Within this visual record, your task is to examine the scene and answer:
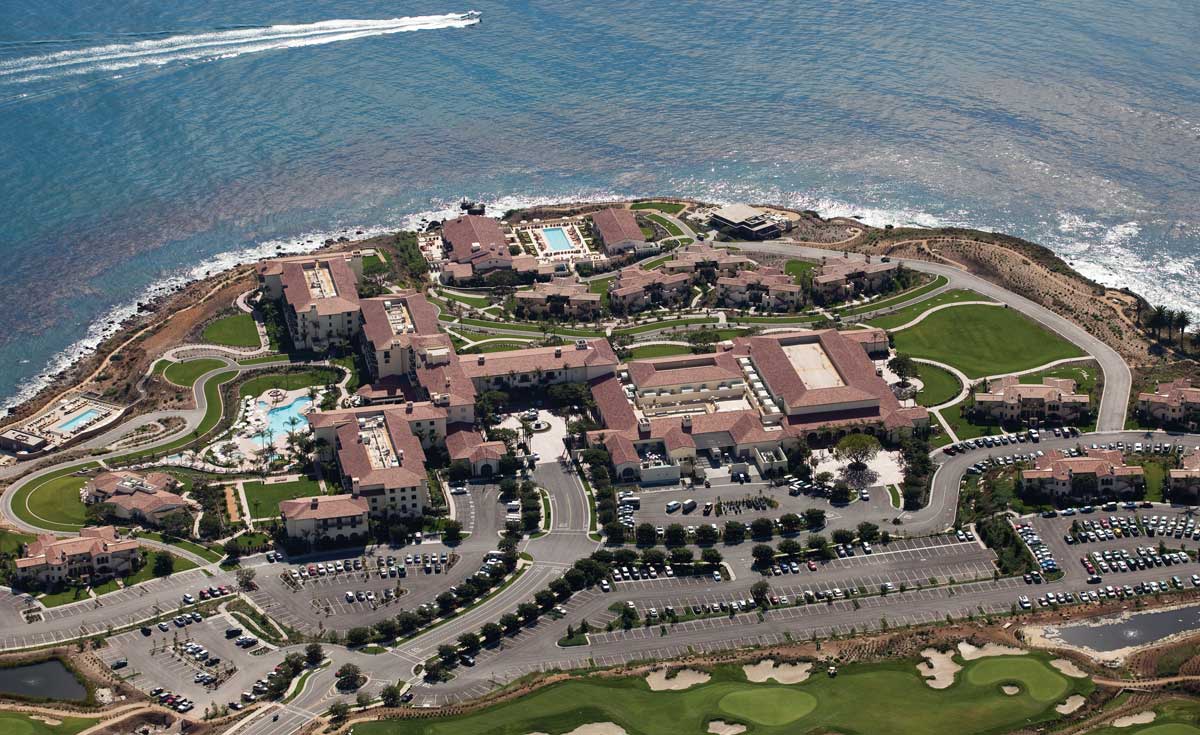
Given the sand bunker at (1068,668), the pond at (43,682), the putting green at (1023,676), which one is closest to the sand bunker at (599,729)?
the putting green at (1023,676)

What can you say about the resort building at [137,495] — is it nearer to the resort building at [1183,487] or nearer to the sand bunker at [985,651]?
the sand bunker at [985,651]

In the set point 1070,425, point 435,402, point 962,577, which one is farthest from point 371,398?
point 1070,425

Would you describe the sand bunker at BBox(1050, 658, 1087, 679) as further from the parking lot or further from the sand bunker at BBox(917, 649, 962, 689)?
the parking lot

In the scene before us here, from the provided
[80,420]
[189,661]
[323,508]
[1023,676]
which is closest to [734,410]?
[323,508]

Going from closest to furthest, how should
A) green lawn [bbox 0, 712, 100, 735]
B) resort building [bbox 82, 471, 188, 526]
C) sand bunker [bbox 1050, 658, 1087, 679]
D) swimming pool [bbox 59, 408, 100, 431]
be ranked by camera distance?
green lawn [bbox 0, 712, 100, 735], sand bunker [bbox 1050, 658, 1087, 679], resort building [bbox 82, 471, 188, 526], swimming pool [bbox 59, 408, 100, 431]

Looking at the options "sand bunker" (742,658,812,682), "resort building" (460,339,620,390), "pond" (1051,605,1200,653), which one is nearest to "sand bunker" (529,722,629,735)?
"sand bunker" (742,658,812,682)
